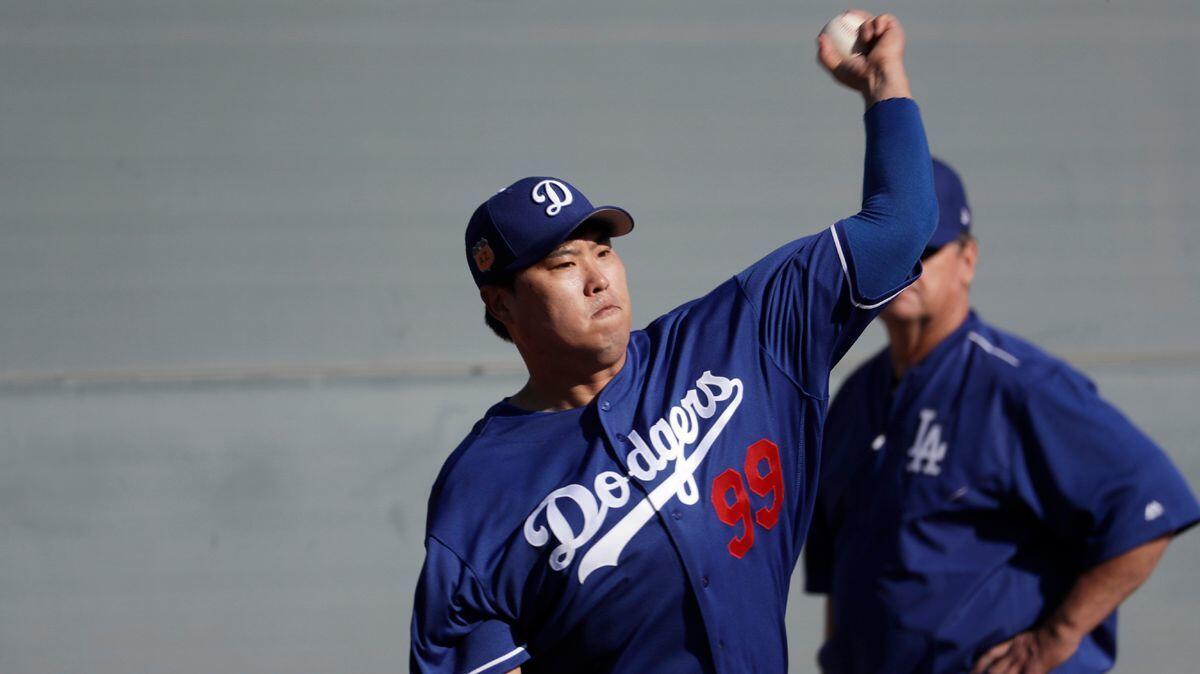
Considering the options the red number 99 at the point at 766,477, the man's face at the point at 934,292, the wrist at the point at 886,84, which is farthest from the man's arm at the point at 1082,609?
the wrist at the point at 886,84

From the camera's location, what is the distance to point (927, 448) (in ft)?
10.2

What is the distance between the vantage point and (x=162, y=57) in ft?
14.0

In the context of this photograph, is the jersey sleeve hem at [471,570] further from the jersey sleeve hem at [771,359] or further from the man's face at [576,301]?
the jersey sleeve hem at [771,359]

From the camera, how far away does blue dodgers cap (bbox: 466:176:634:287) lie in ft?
7.22

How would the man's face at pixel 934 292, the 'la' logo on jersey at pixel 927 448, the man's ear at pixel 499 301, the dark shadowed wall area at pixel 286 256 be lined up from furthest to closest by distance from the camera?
the dark shadowed wall area at pixel 286 256 < the man's face at pixel 934 292 < the 'la' logo on jersey at pixel 927 448 < the man's ear at pixel 499 301

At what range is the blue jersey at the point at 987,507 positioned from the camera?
2947 mm

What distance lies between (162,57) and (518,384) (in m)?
1.50

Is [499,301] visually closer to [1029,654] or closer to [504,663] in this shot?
[504,663]

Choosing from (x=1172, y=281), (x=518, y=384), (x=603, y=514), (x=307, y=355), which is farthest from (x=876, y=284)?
(x=1172, y=281)

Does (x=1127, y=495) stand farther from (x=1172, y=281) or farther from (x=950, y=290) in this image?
(x=1172, y=281)

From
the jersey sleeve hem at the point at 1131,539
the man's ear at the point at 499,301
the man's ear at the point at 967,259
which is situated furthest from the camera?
the man's ear at the point at 967,259

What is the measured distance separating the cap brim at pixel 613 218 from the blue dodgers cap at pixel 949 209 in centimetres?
113

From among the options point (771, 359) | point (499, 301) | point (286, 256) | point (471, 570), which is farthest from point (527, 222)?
point (286, 256)

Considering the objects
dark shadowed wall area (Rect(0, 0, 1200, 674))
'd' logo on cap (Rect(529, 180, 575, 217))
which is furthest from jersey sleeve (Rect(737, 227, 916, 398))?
dark shadowed wall area (Rect(0, 0, 1200, 674))
